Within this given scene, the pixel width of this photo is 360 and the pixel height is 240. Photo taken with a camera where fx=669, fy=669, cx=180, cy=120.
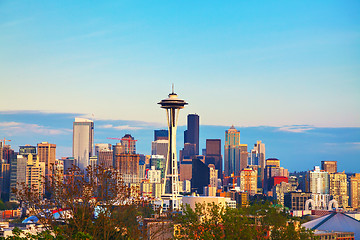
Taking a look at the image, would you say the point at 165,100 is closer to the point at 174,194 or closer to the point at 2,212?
the point at 174,194

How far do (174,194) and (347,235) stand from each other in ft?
294

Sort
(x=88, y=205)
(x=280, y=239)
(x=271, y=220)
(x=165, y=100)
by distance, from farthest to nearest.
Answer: (x=165, y=100)
(x=271, y=220)
(x=280, y=239)
(x=88, y=205)

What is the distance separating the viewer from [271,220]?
53.9 metres

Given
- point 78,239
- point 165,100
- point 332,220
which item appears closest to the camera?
point 78,239

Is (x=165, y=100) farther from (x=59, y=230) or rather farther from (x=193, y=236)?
(x=59, y=230)

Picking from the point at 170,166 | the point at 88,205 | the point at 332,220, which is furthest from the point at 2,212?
the point at 88,205

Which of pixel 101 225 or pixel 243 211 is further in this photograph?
pixel 243 211

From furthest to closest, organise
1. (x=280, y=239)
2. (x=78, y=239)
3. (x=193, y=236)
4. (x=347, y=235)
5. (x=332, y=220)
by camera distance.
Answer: (x=332, y=220)
(x=347, y=235)
(x=280, y=239)
(x=193, y=236)
(x=78, y=239)

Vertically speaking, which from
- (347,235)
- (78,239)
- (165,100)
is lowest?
(347,235)

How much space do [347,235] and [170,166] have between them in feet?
267

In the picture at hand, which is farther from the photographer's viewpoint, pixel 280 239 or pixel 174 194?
pixel 174 194

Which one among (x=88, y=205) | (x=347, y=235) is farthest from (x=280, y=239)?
(x=347, y=235)

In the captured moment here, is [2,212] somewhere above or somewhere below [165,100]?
below

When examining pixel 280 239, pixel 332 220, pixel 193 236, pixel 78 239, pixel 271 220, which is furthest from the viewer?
pixel 332 220
